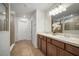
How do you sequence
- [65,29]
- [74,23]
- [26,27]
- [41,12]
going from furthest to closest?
[26,27] < [41,12] < [65,29] < [74,23]

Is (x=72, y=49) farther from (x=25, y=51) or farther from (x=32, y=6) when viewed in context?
(x=32, y=6)

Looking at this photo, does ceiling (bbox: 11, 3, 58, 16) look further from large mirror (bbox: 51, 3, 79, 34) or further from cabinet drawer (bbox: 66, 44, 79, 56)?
cabinet drawer (bbox: 66, 44, 79, 56)

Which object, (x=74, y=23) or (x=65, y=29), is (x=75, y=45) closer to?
(x=74, y=23)

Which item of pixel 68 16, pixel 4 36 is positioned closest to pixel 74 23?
pixel 68 16

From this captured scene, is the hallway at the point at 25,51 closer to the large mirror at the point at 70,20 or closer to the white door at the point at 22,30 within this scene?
the large mirror at the point at 70,20

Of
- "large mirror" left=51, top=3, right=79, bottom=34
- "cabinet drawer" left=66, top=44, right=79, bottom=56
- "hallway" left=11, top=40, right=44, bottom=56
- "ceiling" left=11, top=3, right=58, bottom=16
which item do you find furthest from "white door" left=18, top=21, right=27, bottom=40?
"cabinet drawer" left=66, top=44, right=79, bottom=56

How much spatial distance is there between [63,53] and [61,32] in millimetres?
1163

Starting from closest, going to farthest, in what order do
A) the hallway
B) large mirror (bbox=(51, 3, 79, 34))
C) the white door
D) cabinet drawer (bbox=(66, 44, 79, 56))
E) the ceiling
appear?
cabinet drawer (bbox=(66, 44, 79, 56)), large mirror (bbox=(51, 3, 79, 34)), the hallway, the ceiling, the white door

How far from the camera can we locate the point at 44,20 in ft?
15.0

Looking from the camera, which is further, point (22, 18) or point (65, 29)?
point (22, 18)

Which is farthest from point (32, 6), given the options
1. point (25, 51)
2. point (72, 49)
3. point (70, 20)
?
point (72, 49)

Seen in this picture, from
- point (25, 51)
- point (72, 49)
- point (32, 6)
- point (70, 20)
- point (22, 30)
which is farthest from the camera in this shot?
point (22, 30)

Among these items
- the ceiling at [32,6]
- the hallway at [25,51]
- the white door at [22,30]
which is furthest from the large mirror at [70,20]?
the white door at [22,30]

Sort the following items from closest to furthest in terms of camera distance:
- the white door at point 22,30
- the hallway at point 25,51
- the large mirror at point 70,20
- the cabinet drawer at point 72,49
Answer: the cabinet drawer at point 72,49
the large mirror at point 70,20
the hallway at point 25,51
the white door at point 22,30
